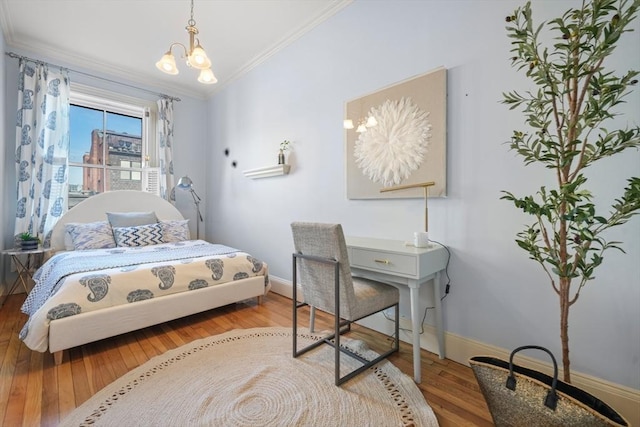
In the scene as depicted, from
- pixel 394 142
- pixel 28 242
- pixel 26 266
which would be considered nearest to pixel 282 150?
pixel 394 142

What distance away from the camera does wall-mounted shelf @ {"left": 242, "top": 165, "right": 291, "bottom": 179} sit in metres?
3.15

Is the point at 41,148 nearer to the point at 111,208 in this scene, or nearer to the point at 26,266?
the point at 111,208

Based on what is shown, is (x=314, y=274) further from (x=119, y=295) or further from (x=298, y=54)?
(x=298, y=54)

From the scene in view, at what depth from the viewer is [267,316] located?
2.64 m

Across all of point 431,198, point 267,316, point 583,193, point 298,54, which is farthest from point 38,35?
point 583,193

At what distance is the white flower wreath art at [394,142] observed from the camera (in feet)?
6.72

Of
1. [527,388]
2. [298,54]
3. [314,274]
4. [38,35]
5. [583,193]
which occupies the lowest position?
[527,388]

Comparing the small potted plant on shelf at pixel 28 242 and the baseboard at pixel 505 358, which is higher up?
the small potted plant on shelf at pixel 28 242

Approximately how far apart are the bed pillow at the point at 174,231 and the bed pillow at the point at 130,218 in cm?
15

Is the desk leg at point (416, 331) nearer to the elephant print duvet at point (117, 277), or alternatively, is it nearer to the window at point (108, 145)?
the elephant print duvet at point (117, 277)

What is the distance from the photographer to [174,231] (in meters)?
3.60

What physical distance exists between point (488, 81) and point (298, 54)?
6.65 ft

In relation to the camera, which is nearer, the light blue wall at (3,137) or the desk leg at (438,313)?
the desk leg at (438,313)

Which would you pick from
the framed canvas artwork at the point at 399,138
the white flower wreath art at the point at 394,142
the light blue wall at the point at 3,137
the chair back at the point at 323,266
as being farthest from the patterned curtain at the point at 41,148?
the white flower wreath art at the point at 394,142
